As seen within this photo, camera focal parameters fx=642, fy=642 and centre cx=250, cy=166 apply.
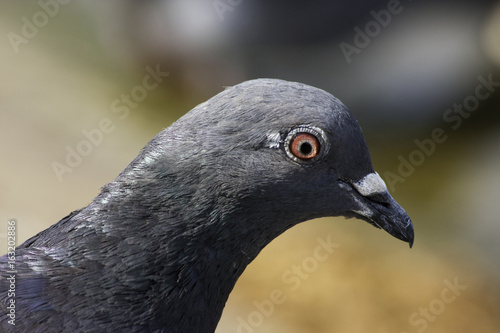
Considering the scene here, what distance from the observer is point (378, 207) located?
139 inches

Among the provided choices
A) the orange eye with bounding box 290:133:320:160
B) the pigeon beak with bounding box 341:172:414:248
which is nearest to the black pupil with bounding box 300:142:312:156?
the orange eye with bounding box 290:133:320:160

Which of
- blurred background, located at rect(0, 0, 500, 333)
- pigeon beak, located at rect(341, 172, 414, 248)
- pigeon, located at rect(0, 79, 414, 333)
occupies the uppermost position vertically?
blurred background, located at rect(0, 0, 500, 333)

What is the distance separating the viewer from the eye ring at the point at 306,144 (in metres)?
3.29

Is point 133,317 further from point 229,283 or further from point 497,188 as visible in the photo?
point 497,188

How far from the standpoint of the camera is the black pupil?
10.9ft

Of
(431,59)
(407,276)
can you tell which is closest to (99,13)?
(431,59)

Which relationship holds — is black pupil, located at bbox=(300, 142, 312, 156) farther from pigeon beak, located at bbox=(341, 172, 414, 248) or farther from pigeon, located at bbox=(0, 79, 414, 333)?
pigeon beak, located at bbox=(341, 172, 414, 248)

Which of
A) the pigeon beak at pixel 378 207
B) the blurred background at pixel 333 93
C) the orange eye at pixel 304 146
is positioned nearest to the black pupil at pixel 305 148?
the orange eye at pixel 304 146

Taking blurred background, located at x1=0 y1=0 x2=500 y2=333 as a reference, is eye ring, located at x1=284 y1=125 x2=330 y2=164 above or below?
below

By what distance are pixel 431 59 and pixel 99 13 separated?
642cm

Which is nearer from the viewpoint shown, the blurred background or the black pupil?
the black pupil

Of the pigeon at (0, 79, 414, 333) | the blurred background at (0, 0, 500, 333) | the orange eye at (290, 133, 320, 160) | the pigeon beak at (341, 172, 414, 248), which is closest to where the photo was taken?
the pigeon at (0, 79, 414, 333)

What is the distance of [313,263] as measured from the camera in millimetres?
8922

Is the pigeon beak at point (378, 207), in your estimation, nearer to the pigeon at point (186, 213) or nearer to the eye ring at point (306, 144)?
the pigeon at point (186, 213)
